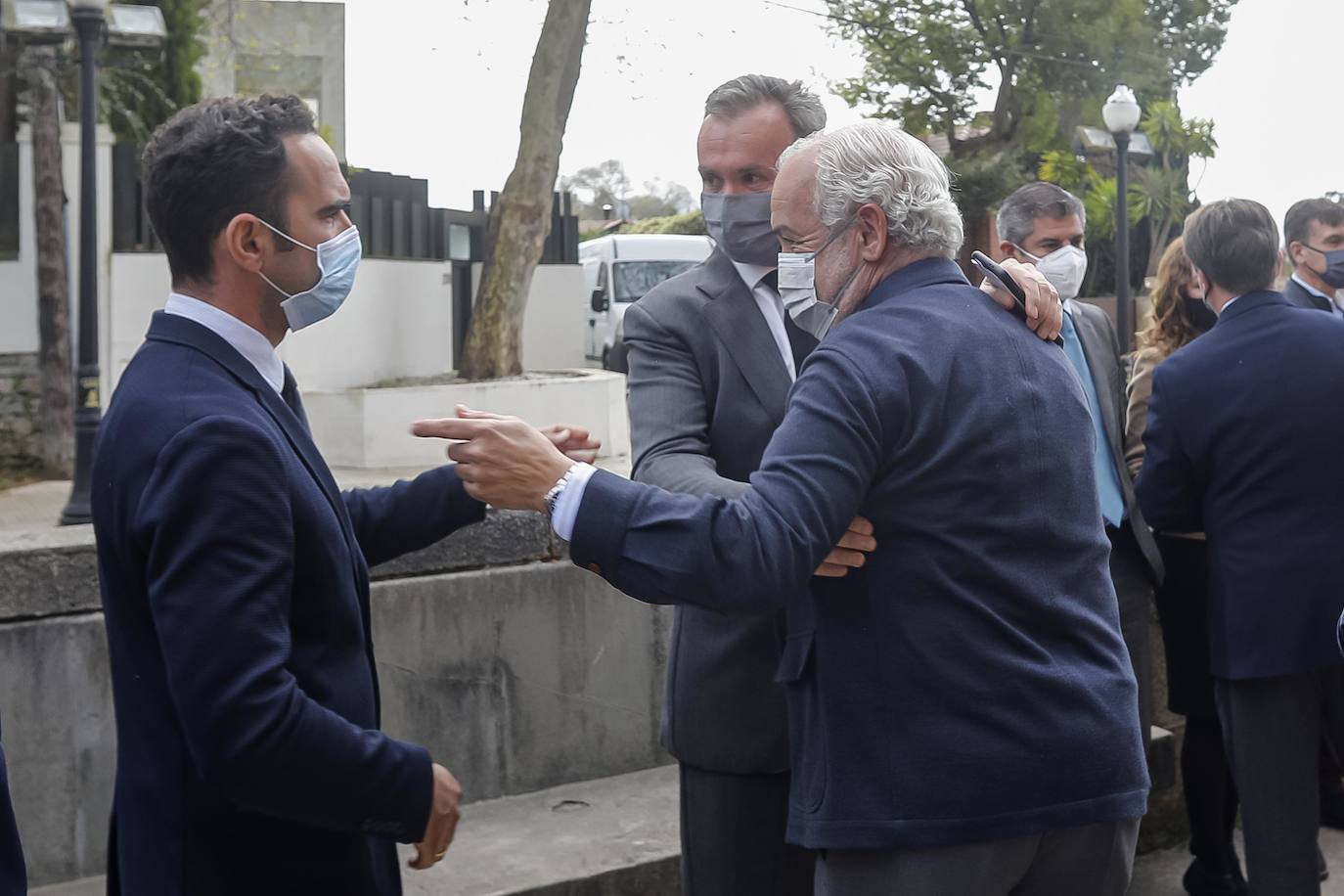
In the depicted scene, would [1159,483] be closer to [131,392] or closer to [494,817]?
[494,817]

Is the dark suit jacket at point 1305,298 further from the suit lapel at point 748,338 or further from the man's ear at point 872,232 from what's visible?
the man's ear at point 872,232

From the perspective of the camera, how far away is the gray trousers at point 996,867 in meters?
2.10

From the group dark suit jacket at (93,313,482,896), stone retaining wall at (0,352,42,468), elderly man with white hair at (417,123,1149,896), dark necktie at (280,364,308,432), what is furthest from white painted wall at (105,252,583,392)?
elderly man with white hair at (417,123,1149,896)

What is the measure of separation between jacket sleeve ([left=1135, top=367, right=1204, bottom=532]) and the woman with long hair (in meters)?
0.58

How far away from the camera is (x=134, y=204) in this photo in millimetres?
13781

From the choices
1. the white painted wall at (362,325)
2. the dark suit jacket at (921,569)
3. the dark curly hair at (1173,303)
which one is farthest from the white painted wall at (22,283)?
the dark suit jacket at (921,569)

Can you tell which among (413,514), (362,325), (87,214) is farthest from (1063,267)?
(362,325)

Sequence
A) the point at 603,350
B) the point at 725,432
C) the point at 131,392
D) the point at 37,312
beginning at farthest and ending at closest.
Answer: the point at 603,350
the point at 37,312
the point at 725,432
the point at 131,392

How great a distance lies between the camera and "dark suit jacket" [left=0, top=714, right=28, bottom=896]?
175 centimetres

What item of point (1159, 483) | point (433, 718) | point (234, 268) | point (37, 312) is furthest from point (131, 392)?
point (37, 312)

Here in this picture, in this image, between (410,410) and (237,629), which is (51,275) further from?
(237,629)

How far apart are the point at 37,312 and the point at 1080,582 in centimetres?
1305

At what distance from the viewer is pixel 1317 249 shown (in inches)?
223

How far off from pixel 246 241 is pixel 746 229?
1.00 meters
